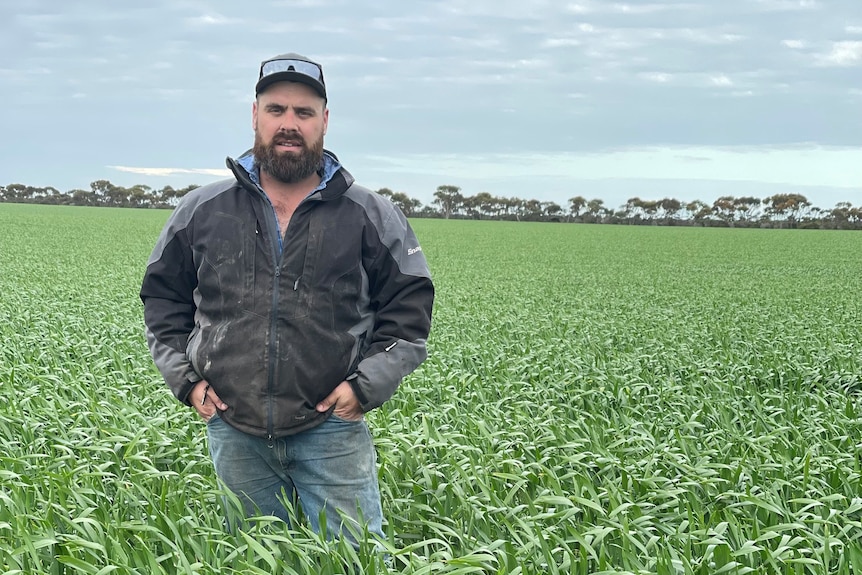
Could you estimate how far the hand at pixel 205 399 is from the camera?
3.59 metres

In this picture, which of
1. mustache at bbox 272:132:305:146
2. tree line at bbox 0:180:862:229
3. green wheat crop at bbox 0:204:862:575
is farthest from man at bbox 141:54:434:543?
tree line at bbox 0:180:862:229

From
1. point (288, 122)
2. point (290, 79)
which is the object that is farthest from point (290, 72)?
point (288, 122)

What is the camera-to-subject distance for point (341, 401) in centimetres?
352

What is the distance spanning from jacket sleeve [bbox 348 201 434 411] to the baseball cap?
0.66 m

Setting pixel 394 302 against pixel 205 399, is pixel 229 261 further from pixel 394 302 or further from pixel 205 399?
pixel 394 302

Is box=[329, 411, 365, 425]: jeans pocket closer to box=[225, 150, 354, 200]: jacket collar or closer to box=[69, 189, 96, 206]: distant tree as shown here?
box=[225, 150, 354, 200]: jacket collar

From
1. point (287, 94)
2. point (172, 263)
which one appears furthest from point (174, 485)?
point (287, 94)

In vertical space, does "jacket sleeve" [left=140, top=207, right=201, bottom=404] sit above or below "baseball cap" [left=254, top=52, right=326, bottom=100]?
below

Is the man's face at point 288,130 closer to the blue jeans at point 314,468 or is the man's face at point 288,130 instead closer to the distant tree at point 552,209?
the blue jeans at point 314,468

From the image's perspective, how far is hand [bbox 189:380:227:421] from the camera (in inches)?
141

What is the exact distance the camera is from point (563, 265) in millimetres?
30328

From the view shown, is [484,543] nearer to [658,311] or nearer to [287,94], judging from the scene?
[287,94]

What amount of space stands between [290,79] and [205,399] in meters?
1.48

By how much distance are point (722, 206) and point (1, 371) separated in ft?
390
